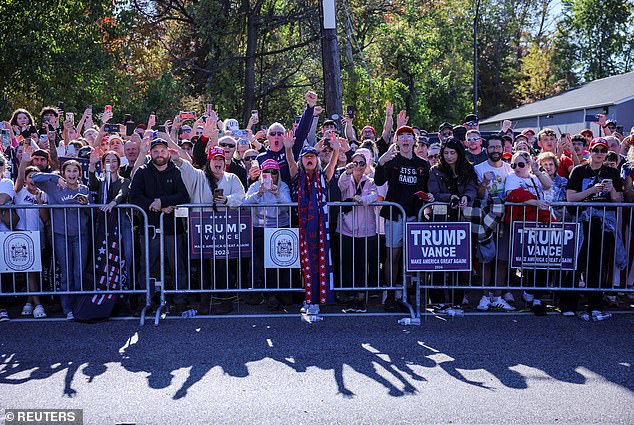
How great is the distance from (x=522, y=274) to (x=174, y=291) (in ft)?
13.8

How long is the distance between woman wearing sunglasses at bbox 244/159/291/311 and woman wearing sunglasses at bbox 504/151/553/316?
2698 mm

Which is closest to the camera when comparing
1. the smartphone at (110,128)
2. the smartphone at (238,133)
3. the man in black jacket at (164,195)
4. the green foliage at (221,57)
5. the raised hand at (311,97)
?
the man in black jacket at (164,195)

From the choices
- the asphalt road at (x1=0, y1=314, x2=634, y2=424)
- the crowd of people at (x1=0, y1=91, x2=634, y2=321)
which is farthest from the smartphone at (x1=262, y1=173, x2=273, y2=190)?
the asphalt road at (x1=0, y1=314, x2=634, y2=424)

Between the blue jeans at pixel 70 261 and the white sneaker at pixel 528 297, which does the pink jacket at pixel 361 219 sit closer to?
the white sneaker at pixel 528 297

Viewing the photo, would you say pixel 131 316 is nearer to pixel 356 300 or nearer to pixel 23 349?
pixel 23 349

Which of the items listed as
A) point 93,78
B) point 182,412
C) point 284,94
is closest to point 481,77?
point 284,94

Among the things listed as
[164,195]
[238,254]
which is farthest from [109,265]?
[238,254]

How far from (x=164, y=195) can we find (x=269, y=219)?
129 centimetres

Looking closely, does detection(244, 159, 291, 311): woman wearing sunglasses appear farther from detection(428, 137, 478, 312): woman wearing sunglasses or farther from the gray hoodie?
the gray hoodie

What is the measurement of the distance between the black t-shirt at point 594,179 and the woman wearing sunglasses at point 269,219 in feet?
11.5

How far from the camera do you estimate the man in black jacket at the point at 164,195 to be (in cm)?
780

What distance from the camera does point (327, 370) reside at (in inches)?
231

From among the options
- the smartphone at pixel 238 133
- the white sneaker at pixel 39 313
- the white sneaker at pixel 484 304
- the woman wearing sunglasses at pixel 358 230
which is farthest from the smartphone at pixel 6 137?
the white sneaker at pixel 484 304

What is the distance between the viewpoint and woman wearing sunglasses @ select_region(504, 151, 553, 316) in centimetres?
770
